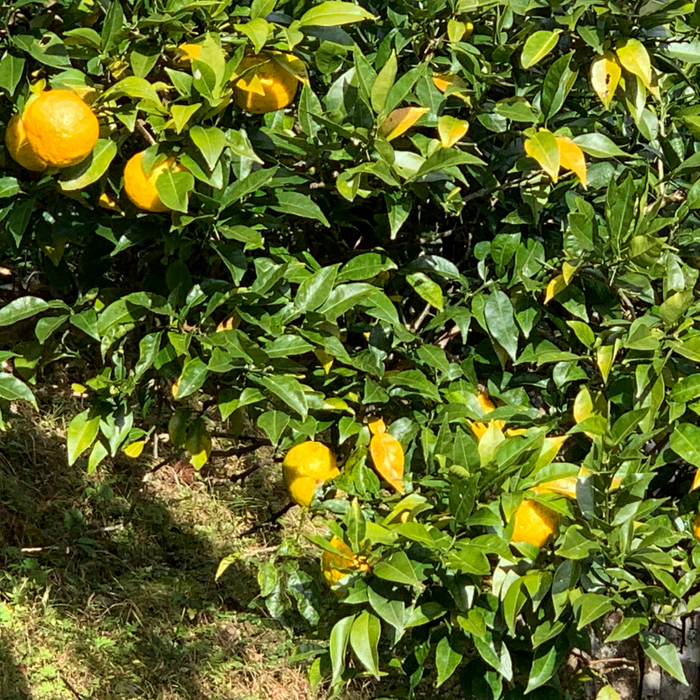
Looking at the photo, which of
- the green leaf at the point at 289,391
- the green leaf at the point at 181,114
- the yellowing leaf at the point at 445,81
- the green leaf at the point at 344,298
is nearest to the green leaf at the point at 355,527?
the green leaf at the point at 289,391

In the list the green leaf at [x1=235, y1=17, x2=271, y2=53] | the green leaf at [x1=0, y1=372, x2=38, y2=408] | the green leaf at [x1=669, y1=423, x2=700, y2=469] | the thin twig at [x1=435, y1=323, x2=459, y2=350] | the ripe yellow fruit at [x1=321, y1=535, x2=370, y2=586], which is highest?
the green leaf at [x1=235, y1=17, x2=271, y2=53]

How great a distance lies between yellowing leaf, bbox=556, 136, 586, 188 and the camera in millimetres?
1175

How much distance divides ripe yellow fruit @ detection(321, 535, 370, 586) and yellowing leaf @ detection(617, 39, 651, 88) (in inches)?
25.1

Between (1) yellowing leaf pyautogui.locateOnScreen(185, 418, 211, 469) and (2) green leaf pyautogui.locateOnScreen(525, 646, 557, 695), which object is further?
(1) yellowing leaf pyautogui.locateOnScreen(185, 418, 211, 469)

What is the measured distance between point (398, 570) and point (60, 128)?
1.85ft

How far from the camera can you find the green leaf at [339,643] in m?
1.08

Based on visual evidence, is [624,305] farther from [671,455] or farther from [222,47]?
[222,47]

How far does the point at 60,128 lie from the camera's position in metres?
1.00

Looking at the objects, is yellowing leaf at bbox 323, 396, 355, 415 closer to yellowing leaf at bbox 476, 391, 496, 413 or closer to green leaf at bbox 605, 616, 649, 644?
yellowing leaf at bbox 476, 391, 496, 413

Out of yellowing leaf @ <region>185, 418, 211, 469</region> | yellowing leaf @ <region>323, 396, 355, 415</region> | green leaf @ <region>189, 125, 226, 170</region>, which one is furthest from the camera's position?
yellowing leaf @ <region>185, 418, 211, 469</region>

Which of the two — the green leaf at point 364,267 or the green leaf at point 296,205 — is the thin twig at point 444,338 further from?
the green leaf at point 296,205

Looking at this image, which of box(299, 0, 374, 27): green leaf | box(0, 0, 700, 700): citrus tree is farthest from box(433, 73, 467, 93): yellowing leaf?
box(299, 0, 374, 27): green leaf

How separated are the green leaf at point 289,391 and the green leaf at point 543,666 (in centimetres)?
39

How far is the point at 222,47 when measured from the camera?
3.55ft
